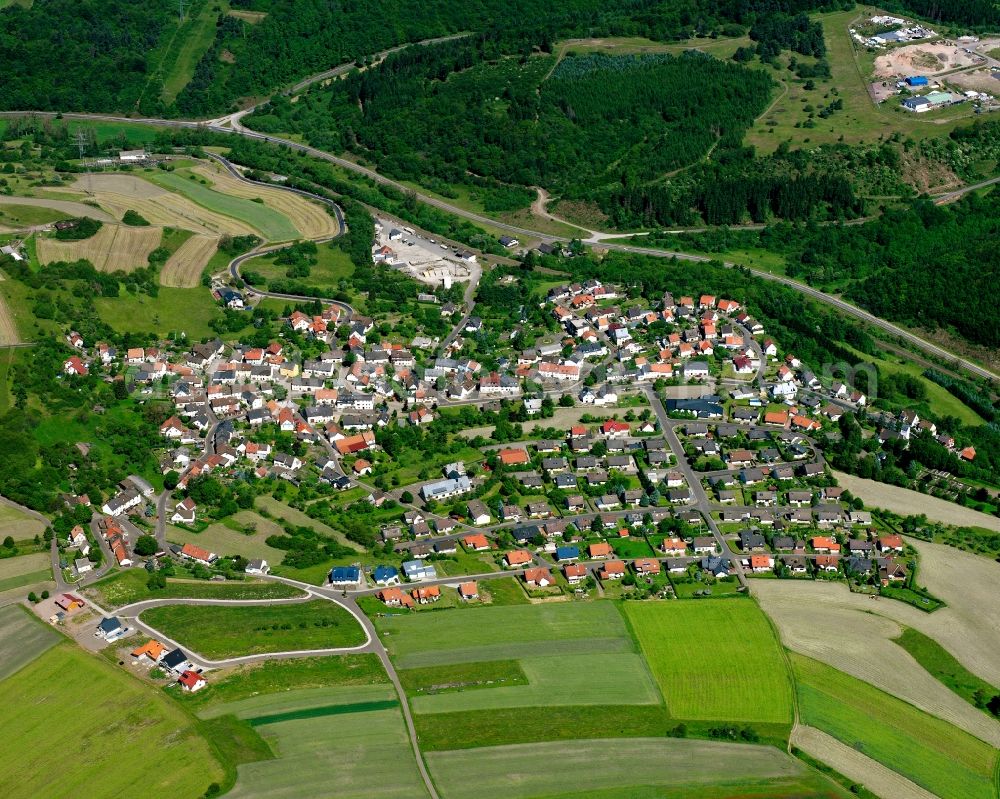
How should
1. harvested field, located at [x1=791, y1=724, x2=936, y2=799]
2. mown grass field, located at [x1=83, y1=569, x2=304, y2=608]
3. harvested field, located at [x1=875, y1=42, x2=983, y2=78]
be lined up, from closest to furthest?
harvested field, located at [x1=791, y1=724, x2=936, y2=799] → mown grass field, located at [x1=83, y1=569, x2=304, y2=608] → harvested field, located at [x1=875, y1=42, x2=983, y2=78]

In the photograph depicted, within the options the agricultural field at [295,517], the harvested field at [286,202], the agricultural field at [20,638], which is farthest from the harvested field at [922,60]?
the agricultural field at [20,638]

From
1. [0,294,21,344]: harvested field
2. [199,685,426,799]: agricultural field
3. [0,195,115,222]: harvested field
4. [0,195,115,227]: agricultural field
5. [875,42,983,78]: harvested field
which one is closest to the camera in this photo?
[199,685,426,799]: agricultural field

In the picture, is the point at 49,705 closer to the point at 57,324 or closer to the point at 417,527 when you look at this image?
the point at 417,527

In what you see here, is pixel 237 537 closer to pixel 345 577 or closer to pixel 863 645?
pixel 345 577

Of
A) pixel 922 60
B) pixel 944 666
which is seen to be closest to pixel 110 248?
pixel 944 666

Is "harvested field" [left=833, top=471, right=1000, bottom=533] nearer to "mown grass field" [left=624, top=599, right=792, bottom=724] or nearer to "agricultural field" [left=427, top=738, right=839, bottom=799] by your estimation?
"mown grass field" [left=624, top=599, right=792, bottom=724]

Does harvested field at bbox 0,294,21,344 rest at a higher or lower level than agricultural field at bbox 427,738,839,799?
higher

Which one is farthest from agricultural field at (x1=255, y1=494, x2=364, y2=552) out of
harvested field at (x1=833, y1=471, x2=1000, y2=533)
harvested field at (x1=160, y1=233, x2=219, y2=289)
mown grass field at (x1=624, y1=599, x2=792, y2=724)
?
harvested field at (x1=160, y1=233, x2=219, y2=289)

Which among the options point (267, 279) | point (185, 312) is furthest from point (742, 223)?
point (185, 312)
